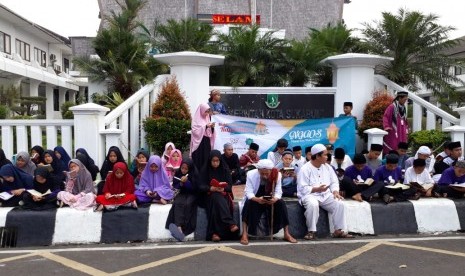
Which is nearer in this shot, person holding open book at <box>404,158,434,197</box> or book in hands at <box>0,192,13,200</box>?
book in hands at <box>0,192,13,200</box>

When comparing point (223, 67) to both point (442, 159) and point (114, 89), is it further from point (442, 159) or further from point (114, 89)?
point (442, 159)

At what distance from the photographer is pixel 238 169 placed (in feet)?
29.6

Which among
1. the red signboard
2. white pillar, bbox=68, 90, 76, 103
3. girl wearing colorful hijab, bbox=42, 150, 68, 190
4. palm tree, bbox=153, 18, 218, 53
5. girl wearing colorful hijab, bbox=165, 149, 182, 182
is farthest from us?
white pillar, bbox=68, 90, 76, 103

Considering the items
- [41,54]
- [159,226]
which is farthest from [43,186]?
[41,54]

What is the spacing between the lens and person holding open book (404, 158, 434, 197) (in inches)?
280

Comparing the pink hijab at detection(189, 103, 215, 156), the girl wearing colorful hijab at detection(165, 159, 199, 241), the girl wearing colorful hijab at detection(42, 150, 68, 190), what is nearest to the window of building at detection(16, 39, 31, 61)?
the girl wearing colorful hijab at detection(42, 150, 68, 190)

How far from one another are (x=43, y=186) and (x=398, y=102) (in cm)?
705

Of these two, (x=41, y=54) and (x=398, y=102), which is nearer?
(x=398, y=102)

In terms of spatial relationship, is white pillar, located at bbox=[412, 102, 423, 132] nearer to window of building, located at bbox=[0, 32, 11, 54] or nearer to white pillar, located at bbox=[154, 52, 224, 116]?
white pillar, located at bbox=[154, 52, 224, 116]

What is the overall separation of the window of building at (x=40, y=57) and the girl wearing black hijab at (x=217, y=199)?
34.2 meters

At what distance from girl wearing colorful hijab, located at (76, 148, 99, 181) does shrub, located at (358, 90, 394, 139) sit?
6.02 meters

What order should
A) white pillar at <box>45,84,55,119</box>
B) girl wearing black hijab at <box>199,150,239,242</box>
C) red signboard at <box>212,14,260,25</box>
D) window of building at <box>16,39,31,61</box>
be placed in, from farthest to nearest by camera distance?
white pillar at <box>45,84,55,119</box>
window of building at <box>16,39,31,61</box>
red signboard at <box>212,14,260,25</box>
girl wearing black hijab at <box>199,150,239,242</box>

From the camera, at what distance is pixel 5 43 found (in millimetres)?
30422

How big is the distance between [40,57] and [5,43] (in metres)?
7.63
